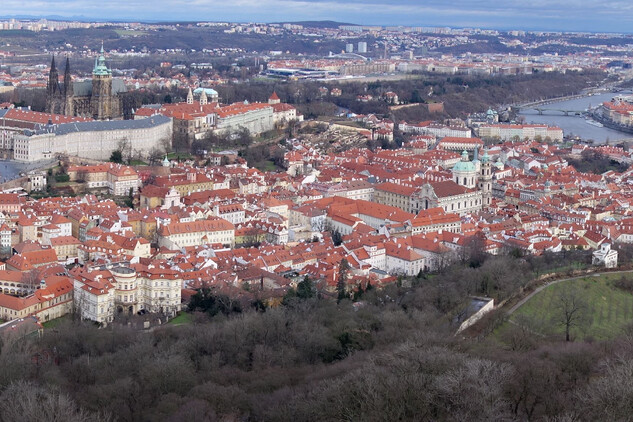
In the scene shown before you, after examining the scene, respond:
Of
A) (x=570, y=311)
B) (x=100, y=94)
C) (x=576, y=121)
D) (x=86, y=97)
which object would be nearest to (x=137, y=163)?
(x=100, y=94)

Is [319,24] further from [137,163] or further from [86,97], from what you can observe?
[137,163]

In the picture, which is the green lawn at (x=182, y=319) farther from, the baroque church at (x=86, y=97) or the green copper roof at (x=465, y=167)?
the baroque church at (x=86, y=97)

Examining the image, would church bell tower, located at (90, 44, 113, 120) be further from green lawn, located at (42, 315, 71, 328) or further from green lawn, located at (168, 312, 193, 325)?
green lawn, located at (168, 312, 193, 325)

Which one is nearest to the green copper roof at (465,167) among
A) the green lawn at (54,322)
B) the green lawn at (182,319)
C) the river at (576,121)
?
the green lawn at (182,319)

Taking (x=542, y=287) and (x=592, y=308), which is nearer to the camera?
(x=592, y=308)

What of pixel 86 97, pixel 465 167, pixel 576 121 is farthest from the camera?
pixel 576 121

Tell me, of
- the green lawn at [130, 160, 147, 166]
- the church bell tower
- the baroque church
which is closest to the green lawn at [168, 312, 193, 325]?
the green lawn at [130, 160, 147, 166]

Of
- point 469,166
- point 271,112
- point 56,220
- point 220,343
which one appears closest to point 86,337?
point 220,343
